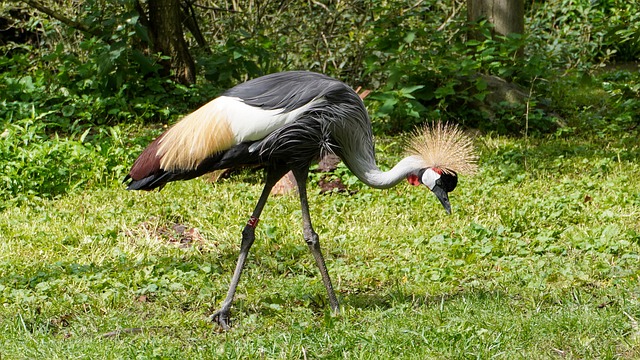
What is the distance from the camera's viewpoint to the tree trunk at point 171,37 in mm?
8906

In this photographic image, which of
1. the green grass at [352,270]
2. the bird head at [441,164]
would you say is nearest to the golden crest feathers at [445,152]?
the bird head at [441,164]

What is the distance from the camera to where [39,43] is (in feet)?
35.1

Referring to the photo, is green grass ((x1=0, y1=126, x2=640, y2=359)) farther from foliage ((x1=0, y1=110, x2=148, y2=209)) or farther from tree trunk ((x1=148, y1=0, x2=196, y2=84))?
tree trunk ((x1=148, y1=0, x2=196, y2=84))

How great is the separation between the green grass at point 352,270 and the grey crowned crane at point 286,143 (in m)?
0.46

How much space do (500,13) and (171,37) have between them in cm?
355

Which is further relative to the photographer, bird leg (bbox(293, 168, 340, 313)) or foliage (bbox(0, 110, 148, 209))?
foliage (bbox(0, 110, 148, 209))

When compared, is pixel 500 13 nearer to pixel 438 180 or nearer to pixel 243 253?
pixel 438 180

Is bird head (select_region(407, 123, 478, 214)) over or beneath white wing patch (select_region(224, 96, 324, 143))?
beneath

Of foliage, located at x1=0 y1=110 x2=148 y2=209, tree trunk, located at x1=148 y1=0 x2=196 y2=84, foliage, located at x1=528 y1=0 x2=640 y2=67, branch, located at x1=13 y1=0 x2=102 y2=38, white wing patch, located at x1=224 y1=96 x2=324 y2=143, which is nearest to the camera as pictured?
white wing patch, located at x1=224 y1=96 x2=324 y2=143

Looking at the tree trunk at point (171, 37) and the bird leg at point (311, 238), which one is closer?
the bird leg at point (311, 238)

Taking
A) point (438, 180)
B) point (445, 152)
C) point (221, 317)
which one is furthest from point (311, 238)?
point (445, 152)

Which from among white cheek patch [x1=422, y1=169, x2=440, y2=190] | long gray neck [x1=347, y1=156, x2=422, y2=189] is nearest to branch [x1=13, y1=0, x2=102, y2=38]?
long gray neck [x1=347, y1=156, x2=422, y2=189]

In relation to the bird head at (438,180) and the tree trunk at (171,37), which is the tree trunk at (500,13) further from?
the bird head at (438,180)

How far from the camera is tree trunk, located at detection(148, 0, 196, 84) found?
891cm
